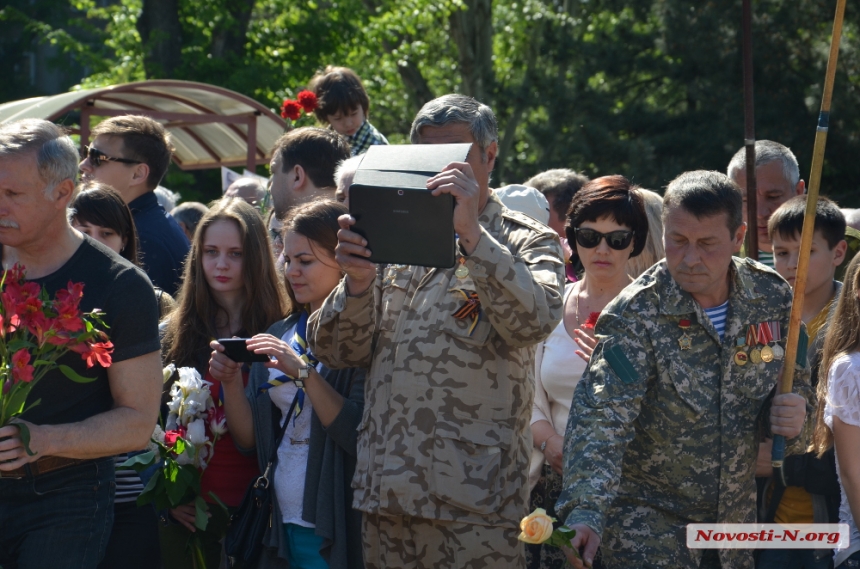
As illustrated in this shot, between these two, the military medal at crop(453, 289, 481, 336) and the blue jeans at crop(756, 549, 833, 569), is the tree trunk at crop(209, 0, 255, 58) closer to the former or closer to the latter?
the military medal at crop(453, 289, 481, 336)

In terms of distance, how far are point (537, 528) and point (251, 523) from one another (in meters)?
1.76

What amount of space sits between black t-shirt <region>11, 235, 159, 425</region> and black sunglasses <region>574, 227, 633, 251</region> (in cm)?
176

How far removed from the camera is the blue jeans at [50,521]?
3203 millimetres

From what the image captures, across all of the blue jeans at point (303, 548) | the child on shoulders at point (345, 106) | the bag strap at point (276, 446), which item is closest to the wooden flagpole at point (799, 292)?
the blue jeans at point (303, 548)

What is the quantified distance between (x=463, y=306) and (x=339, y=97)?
3214mm

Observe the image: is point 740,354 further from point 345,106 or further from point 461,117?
point 345,106

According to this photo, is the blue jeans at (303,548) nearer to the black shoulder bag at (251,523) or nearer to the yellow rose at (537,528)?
the black shoulder bag at (251,523)

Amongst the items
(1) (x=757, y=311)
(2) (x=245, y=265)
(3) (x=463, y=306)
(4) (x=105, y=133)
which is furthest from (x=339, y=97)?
(1) (x=757, y=311)

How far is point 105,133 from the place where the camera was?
547cm

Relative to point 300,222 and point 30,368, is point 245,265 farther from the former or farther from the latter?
point 30,368

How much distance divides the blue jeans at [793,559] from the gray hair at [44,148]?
8.66ft

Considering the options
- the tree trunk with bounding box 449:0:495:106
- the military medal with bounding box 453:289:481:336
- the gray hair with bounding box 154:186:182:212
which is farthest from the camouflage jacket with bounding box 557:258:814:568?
the tree trunk with bounding box 449:0:495:106

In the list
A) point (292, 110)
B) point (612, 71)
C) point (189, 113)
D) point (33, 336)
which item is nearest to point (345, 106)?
point (292, 110)

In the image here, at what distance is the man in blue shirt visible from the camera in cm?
526
